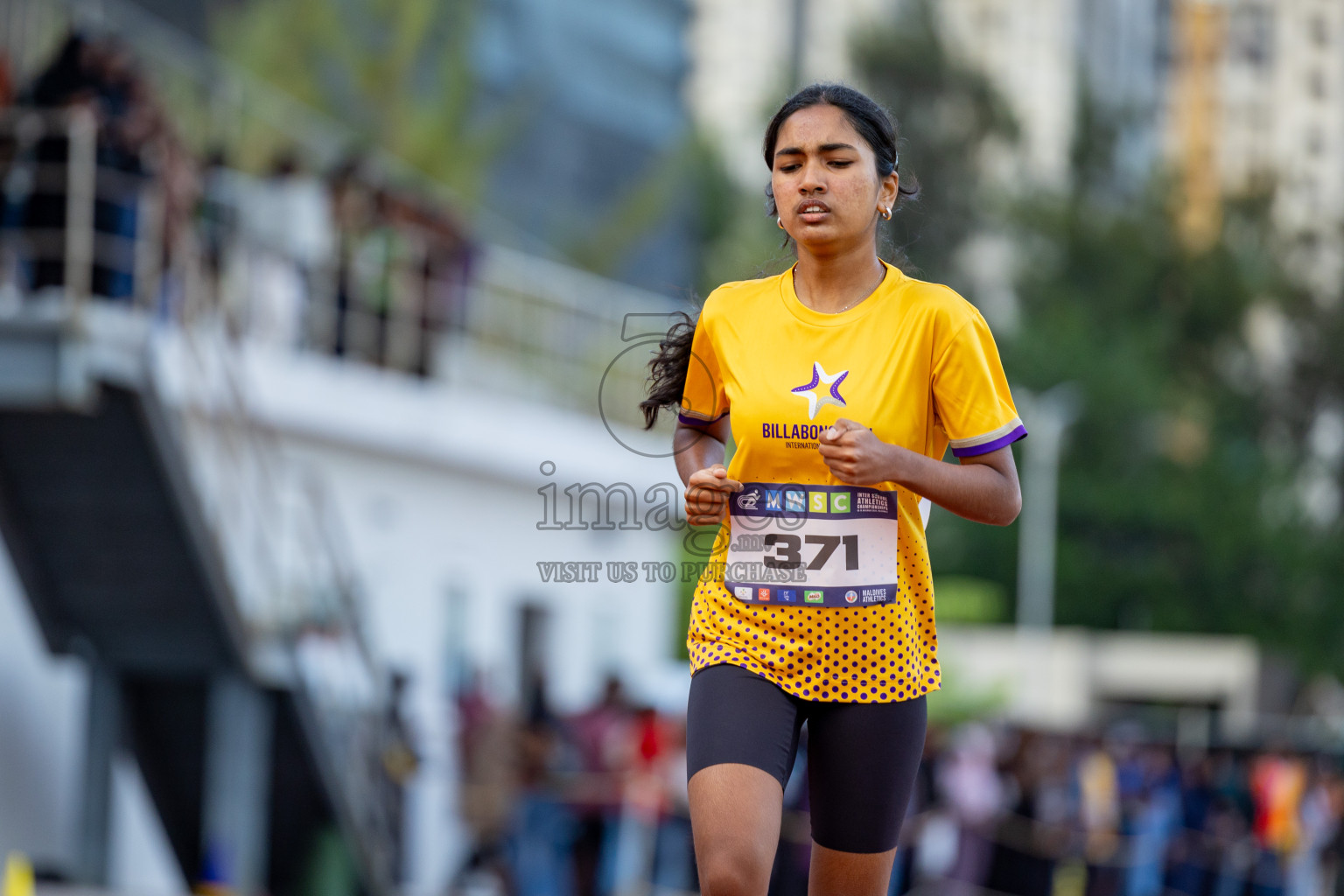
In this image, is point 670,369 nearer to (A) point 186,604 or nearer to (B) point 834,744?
(B) point 834,744

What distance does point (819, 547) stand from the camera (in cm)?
412

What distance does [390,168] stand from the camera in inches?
1085

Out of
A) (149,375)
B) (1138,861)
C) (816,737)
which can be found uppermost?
(149,375)

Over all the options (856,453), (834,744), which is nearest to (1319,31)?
(834,744)

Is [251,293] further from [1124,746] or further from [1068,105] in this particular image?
[1068,105]

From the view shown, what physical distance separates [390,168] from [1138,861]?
14603 millimetres

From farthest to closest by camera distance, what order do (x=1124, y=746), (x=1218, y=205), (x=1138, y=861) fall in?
1. (x=1218, y=205)
2. (x=1124, y=746)
3. (x=1138, y=861)

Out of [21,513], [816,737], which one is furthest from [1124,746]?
[816,737]

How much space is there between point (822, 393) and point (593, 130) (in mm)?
42016

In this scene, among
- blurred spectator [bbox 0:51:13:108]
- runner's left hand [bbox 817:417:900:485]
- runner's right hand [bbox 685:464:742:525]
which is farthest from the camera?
blurred spectator [bbox 0:51:13:108]

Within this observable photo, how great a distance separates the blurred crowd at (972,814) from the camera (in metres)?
14.3

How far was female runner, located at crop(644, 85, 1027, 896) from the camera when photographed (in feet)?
13.4

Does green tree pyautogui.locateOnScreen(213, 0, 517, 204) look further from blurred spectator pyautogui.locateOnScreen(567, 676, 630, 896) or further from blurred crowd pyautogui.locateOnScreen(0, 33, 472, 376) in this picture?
blurred spectator pyautogui.locateOnScreen(567, 676, 630, 896)

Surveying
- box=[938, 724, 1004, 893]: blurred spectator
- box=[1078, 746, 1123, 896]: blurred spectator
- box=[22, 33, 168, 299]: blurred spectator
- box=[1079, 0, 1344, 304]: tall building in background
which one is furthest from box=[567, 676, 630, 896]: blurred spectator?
box=[1079, 0, 1344, 304]: tall building in background
